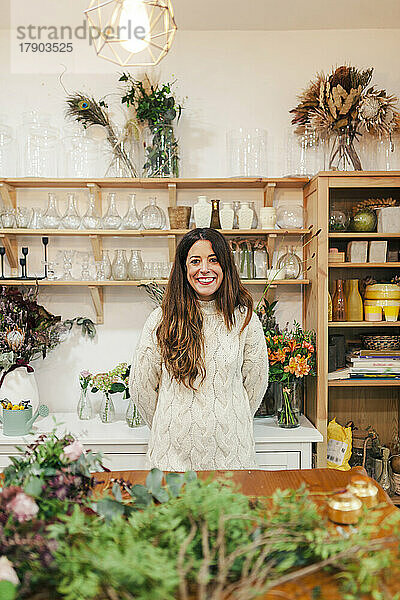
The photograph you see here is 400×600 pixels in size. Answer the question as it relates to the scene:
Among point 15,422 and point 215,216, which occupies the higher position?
point 215,216

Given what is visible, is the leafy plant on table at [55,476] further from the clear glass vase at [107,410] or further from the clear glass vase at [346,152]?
the clear glass vase at [346,152]

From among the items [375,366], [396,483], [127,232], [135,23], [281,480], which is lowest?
[396,483]

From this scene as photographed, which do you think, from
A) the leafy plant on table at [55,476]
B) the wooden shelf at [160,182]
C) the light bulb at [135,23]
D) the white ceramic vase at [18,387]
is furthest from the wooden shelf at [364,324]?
the leafy plant on table at [55,476]

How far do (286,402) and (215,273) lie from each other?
0.95 meters

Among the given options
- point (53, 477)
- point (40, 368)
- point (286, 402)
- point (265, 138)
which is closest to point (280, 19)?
point (265, 138)

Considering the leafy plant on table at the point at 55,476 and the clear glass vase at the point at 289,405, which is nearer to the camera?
the leafy plant on table at the point at 55,476

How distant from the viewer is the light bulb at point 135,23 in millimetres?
1534

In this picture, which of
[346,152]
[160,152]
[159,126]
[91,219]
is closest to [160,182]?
[160,152]

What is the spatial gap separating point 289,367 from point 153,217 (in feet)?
3.36

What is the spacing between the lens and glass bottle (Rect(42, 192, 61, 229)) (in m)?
3.19


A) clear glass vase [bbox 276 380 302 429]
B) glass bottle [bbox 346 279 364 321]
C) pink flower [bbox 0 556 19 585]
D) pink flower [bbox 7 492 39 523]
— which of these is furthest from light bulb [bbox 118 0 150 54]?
glass bottle [bbox 346 279 364 321]

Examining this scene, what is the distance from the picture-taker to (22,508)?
1.07m

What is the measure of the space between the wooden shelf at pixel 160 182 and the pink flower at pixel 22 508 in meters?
2.27

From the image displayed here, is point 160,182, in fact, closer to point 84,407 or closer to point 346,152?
point 346,152
